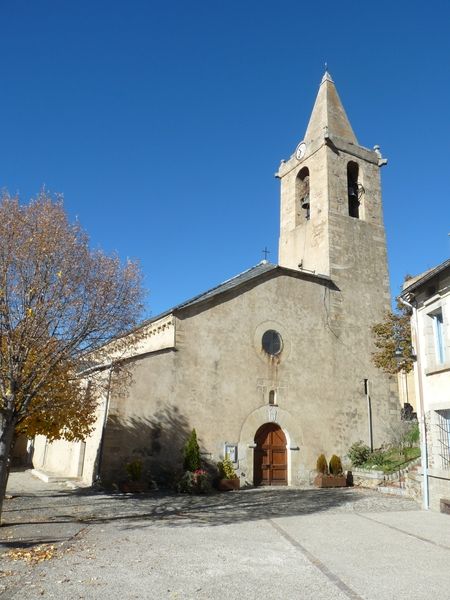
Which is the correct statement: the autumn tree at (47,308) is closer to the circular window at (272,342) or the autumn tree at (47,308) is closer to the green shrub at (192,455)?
the green shrub at (192,455)

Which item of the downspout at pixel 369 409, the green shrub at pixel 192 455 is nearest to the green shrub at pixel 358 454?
the downspout at pixel 369 409

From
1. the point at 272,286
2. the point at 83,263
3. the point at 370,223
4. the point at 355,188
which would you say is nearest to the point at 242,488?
the point at 272,286

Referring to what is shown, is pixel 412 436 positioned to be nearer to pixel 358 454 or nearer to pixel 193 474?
pixel 358 454

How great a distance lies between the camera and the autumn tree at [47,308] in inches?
336

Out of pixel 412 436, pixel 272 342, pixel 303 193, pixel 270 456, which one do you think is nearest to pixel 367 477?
pixel 270 456

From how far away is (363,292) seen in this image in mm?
19969

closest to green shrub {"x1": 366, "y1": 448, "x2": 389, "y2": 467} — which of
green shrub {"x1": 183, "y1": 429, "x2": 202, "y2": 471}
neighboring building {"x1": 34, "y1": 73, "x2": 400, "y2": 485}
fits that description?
neighboring building {"x1": 34, "y1": 73, "x2": 400, "y2": 485}

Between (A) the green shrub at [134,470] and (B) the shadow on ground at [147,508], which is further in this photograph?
(A) the green shrub at [134,470]

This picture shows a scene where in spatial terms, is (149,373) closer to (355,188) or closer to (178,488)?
(178,488)

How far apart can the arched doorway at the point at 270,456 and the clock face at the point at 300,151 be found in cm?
1258

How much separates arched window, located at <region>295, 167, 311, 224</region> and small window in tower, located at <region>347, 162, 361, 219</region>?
6.16 feet

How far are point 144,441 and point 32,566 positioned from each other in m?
8.05

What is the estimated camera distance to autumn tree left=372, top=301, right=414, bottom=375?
17188mm

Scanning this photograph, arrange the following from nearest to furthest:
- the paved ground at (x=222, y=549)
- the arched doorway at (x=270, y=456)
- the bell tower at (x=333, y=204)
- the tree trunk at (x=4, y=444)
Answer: the paved ground at (x=222, y=549)
the tree trunk at (x=4, y=444)
the arched doorway at (x=270, y=456)
the bell tower at (x=333, y=204)
